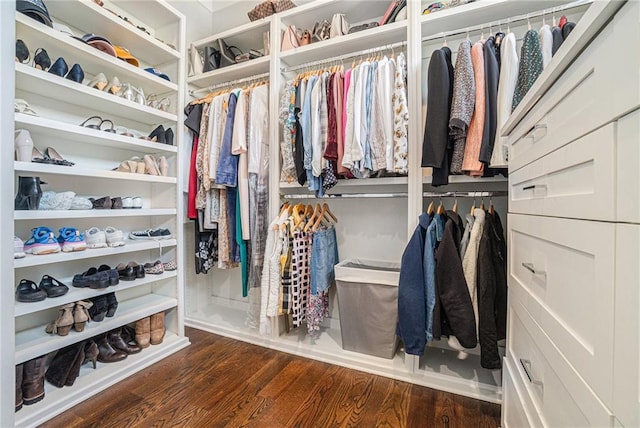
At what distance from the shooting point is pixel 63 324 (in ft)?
4.23

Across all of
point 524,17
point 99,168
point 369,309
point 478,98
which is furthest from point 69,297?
point 524,17

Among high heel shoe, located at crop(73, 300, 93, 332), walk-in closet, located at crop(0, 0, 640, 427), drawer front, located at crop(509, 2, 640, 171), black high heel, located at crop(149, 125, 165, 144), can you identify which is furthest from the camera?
black high heel, located at crop(149, 125, 165, 144)

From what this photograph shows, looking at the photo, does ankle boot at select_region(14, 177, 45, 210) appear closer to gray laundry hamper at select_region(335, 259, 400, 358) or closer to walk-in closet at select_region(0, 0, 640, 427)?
walk-in closet at select_region(0, 0, 640, 427)

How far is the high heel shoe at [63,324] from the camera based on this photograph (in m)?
1.29

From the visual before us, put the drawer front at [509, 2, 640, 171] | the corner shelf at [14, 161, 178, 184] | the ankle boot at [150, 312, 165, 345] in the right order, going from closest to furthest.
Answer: the drawer front at [509, 2, 640, 171] → the corner shelf at [14, 161, 178, 184] → the ankle boot at [150, 312, 165, 345]

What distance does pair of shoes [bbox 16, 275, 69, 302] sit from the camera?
1.17 m

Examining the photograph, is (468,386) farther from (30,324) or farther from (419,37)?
(30,324)

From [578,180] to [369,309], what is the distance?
3.87ft

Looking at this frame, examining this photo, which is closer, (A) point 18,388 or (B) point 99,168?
(A) point 18,388

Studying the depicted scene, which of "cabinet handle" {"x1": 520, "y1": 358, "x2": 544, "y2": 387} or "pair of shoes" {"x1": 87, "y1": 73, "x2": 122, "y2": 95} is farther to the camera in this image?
"pair of shoes" {"x1": 87, "y1": 73, "x2": 122, "y2": 95}

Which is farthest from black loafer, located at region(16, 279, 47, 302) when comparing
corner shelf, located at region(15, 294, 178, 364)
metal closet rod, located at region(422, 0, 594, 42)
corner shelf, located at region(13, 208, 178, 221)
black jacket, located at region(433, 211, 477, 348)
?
metal closet rod, located at region(422, 0, 594, 42)

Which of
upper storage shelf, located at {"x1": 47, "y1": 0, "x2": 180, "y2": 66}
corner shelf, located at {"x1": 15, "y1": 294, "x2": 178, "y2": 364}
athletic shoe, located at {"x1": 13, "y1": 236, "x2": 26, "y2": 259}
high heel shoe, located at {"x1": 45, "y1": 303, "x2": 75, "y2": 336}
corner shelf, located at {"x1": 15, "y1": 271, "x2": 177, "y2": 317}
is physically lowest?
corner shelf, located at {"x1": 15, "y1": 294, "x2": 178, "y2": 364}

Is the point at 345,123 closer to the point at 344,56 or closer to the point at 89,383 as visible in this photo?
the point at 344,56

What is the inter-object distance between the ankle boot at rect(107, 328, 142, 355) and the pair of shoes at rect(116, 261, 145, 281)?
0.32 m
